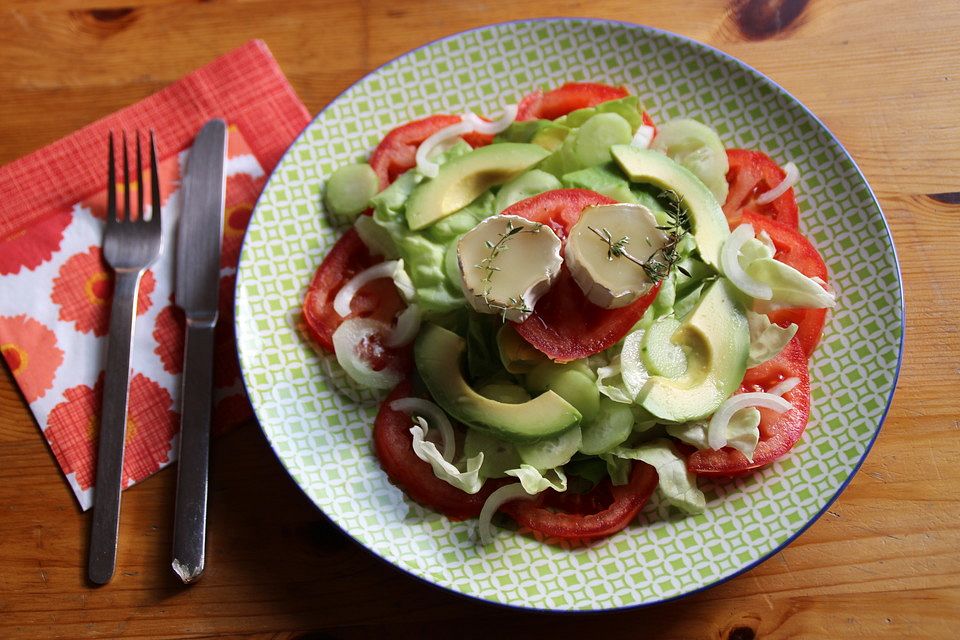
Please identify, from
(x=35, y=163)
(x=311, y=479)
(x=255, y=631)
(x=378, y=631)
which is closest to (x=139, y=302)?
(x=35, y=163)

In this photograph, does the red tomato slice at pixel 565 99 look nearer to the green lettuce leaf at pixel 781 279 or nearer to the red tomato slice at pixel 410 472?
the green lettuce leaf at pixel 781 279

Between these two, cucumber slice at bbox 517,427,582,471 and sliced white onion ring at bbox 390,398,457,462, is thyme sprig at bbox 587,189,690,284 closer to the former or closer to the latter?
cucumber slice at bbox 517,427,582,471

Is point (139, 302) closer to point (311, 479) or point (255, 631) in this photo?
point (311, 479)

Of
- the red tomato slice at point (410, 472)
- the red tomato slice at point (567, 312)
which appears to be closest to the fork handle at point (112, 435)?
the red tomato slice at point (410, 472)

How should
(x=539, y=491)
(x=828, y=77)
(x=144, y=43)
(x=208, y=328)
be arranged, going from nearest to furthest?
(x=539, y=491), (x=208, y=328), (x=828, y=77), (x=144, y=43)

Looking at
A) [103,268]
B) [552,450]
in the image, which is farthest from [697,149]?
[103,268]

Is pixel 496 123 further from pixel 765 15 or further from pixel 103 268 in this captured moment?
pixel 103 268
